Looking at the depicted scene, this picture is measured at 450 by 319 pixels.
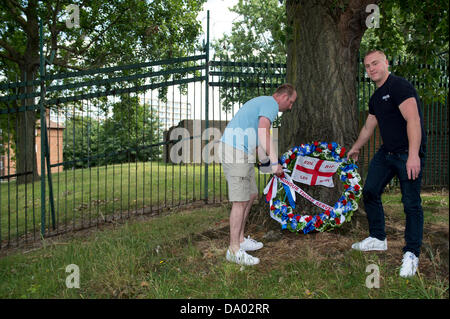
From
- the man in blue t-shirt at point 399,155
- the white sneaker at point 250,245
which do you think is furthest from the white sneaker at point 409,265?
the white sneaker at point 250,245

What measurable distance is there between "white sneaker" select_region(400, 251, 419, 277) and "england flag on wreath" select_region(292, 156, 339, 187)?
4.31ft

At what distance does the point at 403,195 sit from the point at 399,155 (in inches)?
14.5

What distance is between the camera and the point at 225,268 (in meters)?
3.13

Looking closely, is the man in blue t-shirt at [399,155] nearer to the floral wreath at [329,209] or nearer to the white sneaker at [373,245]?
the white sneaker at [373,245]

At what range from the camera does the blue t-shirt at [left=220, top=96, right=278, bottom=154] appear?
3.33 metres

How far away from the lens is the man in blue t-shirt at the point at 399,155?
2863 millimetres

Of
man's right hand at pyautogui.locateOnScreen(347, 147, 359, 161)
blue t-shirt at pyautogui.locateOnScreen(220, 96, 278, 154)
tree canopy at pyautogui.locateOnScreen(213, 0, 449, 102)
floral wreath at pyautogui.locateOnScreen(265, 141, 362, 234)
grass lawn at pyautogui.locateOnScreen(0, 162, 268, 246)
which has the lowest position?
grass lawn at pyautogui.locateOnScreen(0, 162, 268, 246)

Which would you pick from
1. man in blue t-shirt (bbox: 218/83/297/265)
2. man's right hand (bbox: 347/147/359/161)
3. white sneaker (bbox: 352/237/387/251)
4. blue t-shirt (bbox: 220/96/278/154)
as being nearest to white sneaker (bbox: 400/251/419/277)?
white sneaker (bbox: 352/237/387/251)

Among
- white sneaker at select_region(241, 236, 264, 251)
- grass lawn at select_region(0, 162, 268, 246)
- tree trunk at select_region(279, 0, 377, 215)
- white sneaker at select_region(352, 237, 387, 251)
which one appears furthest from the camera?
grass lawn at select_region(0, 162, 268, 246)

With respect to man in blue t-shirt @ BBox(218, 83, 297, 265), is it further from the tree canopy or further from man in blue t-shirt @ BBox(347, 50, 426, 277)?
the tree canopy

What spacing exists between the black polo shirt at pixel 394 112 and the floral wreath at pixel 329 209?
73cm
